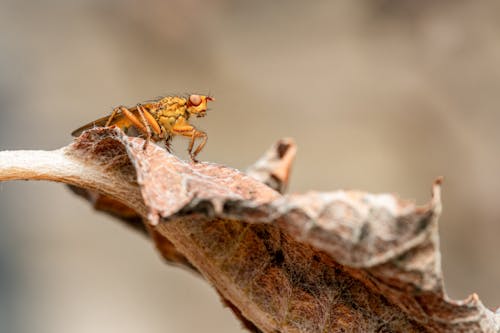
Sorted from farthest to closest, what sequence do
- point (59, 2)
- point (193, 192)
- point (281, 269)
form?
point (59, 2), point (281, 269), point (193, 192)

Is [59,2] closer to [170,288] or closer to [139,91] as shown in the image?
[139,91]

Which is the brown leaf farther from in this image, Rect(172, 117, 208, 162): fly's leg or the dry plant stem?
Rect(172, 117, 208, 162): fly's leg

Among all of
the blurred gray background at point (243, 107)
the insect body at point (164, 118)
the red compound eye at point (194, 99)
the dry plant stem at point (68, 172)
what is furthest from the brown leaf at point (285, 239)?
the blurred gray background at point (243, 107)

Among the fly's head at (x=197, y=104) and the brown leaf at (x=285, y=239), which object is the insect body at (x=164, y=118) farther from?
the brown leaf at (x=285, y=239)

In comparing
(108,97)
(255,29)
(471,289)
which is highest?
(255,29)

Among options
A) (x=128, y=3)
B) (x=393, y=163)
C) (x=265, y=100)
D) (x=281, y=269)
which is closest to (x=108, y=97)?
(x=128, y=3)

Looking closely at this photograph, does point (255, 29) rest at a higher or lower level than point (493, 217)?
higher

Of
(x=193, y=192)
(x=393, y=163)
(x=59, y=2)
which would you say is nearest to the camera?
(x=193, y=192)
